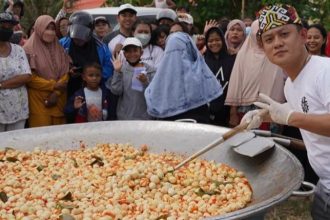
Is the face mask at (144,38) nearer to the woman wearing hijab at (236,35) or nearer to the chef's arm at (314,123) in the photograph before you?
the woman wearing hijab at (236,35)

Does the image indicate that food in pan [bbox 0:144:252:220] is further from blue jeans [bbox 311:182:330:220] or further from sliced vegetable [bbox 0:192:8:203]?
blue jeans [bbox 311:182:330:220]

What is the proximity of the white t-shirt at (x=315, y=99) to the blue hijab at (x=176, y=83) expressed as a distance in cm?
174

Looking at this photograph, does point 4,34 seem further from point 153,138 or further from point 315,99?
point 315,99

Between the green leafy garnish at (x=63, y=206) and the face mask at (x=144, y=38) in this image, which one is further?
the face mask at (x=144, y=38)

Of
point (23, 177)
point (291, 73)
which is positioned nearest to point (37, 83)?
point (23, 177)

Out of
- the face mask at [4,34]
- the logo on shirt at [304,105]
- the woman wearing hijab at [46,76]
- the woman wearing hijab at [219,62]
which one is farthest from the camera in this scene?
the woman wearing hijab at [219,62]

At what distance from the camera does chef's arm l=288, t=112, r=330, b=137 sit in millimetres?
2502

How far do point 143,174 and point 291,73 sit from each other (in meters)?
1.09

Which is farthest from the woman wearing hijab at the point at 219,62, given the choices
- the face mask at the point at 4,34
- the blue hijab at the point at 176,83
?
the face mask at the point at 4,34

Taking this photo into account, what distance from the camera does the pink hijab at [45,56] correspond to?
5.09m

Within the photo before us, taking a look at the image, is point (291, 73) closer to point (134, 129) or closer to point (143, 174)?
point (143, 174)

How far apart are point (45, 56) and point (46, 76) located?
0.19 metres

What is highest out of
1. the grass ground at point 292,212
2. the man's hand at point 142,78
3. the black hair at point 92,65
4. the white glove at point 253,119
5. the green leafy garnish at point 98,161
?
the white glove at point 253,119

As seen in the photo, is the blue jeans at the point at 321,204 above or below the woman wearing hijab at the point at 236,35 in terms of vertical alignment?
below
